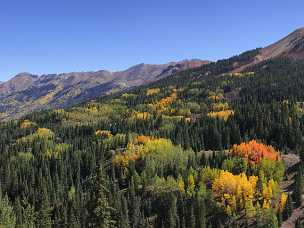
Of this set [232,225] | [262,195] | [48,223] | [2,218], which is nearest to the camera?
[2,218]

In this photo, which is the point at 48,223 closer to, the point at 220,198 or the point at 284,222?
the point at 220,198

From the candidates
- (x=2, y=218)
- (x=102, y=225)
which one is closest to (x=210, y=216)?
(x=2, y=218)

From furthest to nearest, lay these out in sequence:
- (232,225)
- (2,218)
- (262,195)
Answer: (262,195) → (232,225) → (2,218)

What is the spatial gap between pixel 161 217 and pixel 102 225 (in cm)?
9164

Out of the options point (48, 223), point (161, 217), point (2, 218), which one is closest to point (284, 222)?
point (161, 217)

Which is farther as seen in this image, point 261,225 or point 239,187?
point 239,187

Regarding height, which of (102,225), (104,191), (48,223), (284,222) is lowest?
(284,222)

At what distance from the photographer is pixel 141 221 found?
6890 inches

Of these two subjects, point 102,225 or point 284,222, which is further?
point 284,222

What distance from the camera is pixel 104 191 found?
100312mm

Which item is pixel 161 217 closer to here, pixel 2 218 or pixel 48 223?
pixel 48 223

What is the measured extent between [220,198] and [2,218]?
83.7 metres

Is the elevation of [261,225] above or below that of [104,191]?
below

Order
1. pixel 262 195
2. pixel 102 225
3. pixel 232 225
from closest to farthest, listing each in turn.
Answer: pixel 102 225 < pixel 232 225 < pixel 262 195
